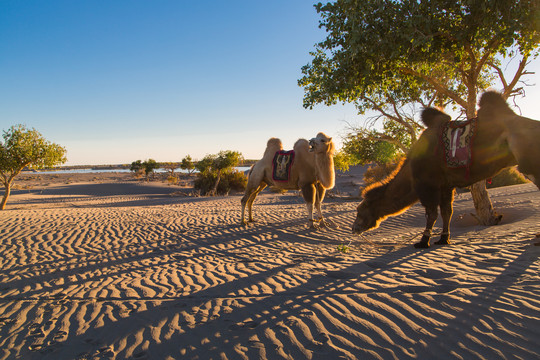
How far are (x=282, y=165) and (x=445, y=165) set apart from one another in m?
4.92

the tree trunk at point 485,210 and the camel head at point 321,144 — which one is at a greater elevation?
the camel head at point 321,144

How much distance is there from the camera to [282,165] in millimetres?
9992

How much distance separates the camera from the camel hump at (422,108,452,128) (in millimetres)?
6469

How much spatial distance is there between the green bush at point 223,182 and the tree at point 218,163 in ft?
1.22

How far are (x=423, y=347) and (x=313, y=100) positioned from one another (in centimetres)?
833

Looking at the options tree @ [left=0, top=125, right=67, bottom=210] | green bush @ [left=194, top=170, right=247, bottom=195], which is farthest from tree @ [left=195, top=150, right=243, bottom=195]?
tree @ [left=0, top=125, right=67, bottom=210]

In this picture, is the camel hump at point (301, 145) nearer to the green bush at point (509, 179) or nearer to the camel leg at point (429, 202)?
the camel leg at point (429, 202)

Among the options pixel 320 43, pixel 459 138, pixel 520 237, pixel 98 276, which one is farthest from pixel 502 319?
pixel 320 43

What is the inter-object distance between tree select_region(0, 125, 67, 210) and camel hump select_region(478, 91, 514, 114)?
23473 millimetres

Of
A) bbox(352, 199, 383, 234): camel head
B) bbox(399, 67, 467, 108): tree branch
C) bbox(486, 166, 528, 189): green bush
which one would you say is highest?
bbox(399, 67, 467, 108): tree branch

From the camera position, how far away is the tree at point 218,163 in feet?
99.8

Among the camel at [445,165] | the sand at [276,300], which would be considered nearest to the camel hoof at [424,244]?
the camel at [445,165]

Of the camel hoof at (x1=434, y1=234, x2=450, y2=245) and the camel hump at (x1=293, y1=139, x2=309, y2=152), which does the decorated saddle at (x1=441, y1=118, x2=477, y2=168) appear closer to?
the camel hoof at (x1=434, y1=234, x2=450, y2=245)

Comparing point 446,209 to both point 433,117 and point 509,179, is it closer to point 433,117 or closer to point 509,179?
point 433,117
